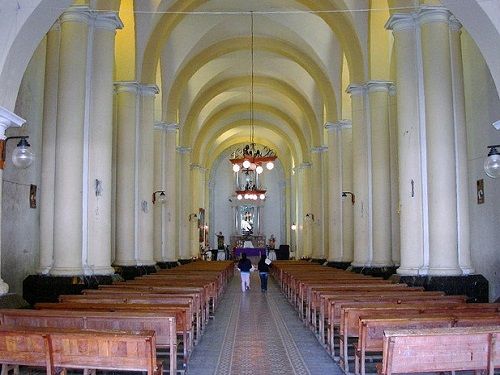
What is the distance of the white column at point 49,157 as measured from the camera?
10.6m

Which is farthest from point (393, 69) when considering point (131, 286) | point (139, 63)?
point (131, 286)

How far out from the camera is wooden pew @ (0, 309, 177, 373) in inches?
246

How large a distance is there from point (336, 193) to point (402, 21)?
29.8 ft

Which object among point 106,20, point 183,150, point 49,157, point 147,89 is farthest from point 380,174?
point 183,150

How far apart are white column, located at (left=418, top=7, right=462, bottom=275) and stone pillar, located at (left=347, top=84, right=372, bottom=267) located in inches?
171

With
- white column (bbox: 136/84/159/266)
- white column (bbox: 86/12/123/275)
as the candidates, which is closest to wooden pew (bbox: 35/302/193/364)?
white column (bbox: 86/12/123/275)

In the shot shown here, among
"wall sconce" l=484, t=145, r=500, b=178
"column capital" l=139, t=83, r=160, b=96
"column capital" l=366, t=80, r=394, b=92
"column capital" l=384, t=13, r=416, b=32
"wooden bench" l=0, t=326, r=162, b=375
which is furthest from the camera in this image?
"column capital" l=139, t=83, r=160, b=96

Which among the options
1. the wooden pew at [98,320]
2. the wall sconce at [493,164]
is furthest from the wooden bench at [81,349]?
the wall sconce at [493,164]

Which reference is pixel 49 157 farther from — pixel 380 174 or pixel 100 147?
pixel 380 174

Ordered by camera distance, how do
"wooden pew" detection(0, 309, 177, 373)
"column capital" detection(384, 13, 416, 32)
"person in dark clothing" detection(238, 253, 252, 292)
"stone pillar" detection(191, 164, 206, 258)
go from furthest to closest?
1. "stone pillar" detection(191, 164, 206, 258)
2. "person in dark clothing" detection(238, 253, 252, 292)
3. "column capital" detection(384, 13, 416, 32)
4. "wooden pew" detection(0, 309, 177, 373)

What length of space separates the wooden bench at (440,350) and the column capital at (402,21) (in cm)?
721

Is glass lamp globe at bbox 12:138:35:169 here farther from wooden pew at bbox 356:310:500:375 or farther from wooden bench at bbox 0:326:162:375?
wooden pew at bbox 356:310:500:375

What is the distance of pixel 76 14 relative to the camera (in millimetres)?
10539

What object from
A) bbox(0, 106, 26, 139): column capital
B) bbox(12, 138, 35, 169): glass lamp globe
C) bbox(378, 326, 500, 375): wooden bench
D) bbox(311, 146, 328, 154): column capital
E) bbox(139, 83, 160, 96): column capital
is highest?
bbox(139, 83, 160, 96): column capital
